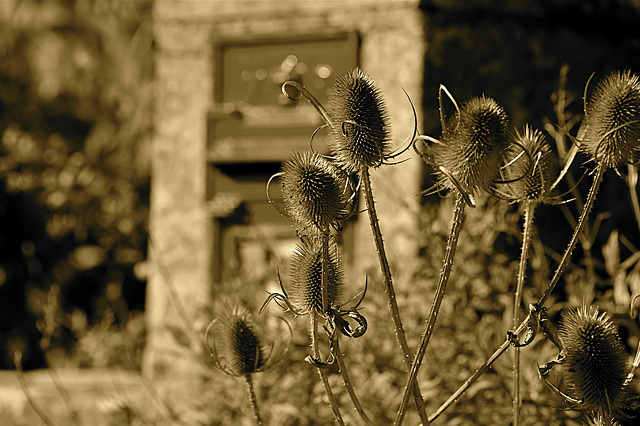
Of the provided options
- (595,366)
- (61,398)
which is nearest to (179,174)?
(61,398)

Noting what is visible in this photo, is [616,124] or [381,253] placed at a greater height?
[616,124]

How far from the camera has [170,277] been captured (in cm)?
316

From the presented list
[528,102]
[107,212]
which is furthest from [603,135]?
[107,212]

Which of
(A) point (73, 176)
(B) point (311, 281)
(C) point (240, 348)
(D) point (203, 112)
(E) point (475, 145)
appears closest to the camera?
(E) point (475, 145)

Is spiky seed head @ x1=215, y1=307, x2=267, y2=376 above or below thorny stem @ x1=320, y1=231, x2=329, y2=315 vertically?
below

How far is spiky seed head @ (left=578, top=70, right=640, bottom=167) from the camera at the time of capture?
4.03 ft

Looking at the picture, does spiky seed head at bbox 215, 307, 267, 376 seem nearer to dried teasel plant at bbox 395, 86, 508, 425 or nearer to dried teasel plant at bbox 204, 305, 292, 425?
dried teasel plant at bbox 204, 305, 292, 425

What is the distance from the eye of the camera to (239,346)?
1.43m

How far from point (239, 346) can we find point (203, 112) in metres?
1.88

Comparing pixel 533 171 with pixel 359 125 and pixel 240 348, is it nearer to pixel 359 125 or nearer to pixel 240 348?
pixel 359 125

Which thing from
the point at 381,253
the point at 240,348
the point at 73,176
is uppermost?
the point at 381,253

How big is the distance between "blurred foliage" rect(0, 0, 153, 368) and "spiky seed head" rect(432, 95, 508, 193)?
2885mm

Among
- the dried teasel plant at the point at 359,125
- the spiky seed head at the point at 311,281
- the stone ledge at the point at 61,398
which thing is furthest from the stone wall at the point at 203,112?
the dried teasel plant at the point at 359,125

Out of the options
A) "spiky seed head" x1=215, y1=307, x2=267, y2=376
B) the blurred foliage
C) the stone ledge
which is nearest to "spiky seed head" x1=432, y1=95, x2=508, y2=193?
"spiky seed head" x1=215, y1=307, x2=267, y2=376
